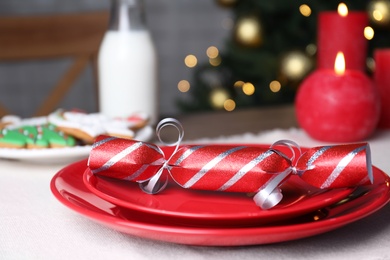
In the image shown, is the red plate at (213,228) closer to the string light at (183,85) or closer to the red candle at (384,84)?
the red candle at (384,84)

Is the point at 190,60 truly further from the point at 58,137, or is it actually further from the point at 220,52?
the point at 58,137

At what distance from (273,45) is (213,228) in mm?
1769

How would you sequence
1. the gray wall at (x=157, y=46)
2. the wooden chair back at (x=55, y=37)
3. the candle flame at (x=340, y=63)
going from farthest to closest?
the gray wall at (x=157, y=46) → the wooden chair back at (x=55, y=37) → the candle flame at (x=340, y=63)

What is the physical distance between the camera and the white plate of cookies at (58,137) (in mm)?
741

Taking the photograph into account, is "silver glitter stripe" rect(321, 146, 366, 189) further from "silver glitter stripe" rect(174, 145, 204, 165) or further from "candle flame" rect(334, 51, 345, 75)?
"candle flame" rect(334, 51, 345, 75)

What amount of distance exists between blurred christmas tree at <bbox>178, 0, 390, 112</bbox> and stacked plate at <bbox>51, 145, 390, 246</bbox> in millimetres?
1486

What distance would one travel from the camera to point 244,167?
469 millimetres

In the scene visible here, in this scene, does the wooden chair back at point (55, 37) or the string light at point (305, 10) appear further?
the string light at point (305, 10)

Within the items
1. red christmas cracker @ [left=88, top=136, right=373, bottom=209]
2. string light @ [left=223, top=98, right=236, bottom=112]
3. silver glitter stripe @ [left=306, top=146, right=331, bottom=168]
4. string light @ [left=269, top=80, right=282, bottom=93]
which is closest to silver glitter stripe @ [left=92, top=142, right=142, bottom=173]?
red christmas cracker @ [left=88, top=136, right=373, bottom=209]

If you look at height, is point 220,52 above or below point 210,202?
below

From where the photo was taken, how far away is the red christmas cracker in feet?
1.52

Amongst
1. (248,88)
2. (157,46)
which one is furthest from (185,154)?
(157,46)

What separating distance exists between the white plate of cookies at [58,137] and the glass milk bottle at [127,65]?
166mm

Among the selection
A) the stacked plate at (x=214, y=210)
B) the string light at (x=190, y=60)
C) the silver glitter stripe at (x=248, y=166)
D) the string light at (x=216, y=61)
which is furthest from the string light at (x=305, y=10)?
the silver glitter stripe at (x=248, y=166)
